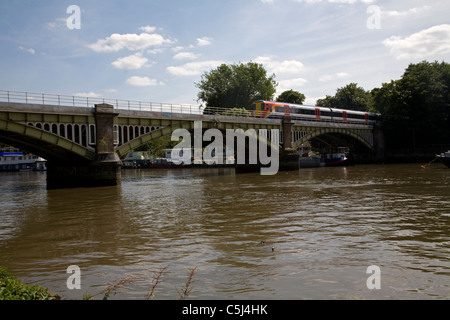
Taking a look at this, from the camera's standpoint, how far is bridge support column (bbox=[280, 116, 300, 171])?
5553cm

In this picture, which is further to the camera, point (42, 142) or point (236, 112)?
point (236, 112)

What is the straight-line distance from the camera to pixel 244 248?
35.3 feet

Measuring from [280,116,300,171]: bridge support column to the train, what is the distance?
2.69 metres

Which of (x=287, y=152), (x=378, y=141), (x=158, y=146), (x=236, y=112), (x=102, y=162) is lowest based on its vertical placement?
(x=102, y=162)

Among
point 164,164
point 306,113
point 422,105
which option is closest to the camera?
point 306,113

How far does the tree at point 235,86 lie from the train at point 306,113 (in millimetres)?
23695

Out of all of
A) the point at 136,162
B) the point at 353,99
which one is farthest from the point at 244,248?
the point at 353,99

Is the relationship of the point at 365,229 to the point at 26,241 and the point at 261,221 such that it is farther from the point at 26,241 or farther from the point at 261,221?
the point at 26,241

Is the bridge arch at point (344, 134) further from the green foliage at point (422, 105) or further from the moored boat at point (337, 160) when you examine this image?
the green foliage at point (422, 105)

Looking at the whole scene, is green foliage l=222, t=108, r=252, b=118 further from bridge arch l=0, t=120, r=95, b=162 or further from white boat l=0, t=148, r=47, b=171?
white boat l=0, t=148, r=47, b=171

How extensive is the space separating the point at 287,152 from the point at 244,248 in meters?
46.2

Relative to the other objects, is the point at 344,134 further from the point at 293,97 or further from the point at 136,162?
the point at 136,162

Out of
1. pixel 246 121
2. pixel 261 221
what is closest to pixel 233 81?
pixel 246 121

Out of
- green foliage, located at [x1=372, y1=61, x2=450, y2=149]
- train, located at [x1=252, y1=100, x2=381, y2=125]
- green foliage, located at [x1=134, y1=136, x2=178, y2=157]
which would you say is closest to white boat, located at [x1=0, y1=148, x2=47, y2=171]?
green foliage, located at [x1=134, y1=136, x2=178, y2=157]
